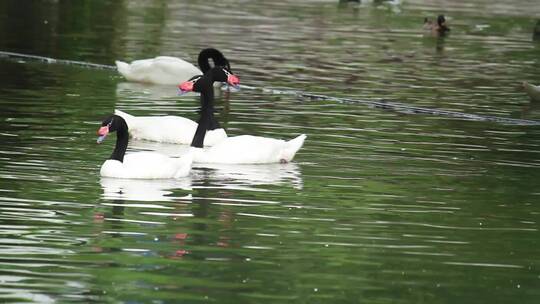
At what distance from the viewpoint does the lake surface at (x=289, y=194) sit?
13414 millimetres

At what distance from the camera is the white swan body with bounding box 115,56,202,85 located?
3209 cm

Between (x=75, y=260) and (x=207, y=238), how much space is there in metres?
1.82

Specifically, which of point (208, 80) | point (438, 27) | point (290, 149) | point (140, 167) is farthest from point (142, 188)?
point (438, 27)

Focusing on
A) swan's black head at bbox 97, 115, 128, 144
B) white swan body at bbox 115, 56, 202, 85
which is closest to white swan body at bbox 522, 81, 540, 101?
white swan body at bbox 115, 56, 202, 85

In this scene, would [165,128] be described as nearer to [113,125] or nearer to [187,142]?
[187,142]

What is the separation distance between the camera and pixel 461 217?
56.5ft

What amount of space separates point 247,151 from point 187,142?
8.45 ft

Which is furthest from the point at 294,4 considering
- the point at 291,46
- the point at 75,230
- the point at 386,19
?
the point at 75,230

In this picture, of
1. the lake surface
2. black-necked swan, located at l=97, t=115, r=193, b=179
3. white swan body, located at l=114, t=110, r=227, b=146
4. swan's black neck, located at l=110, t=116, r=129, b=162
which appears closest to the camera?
the lake surface

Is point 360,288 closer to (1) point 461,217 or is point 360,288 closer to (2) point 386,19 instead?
(1) point 461,217

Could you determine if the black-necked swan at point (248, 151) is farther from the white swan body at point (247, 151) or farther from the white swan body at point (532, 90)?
the white swan body at point (532, 90)

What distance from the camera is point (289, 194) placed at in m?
18.5

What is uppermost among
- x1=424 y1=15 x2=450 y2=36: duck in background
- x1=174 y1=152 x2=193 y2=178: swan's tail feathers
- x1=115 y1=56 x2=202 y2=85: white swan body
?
x1=174 y1=152 x2=193 y2=178: swan's tail feathers

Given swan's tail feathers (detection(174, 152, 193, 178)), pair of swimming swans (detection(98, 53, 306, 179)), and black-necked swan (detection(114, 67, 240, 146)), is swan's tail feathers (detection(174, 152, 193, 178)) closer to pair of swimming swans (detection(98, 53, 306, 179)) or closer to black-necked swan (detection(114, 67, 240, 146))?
pair of swimming swans (detection(98, 53, 306, 179))
